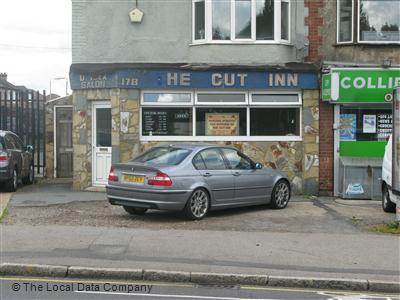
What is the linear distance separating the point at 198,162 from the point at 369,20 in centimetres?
786

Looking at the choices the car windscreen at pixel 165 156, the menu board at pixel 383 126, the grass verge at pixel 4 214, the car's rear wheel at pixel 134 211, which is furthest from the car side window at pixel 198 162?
the menu board at pixel 383 126

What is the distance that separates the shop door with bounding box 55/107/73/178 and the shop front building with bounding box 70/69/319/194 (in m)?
3.91

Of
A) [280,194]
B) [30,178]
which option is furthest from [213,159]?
[30,178]

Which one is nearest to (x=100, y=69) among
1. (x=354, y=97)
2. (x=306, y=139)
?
(x=306, y=139)

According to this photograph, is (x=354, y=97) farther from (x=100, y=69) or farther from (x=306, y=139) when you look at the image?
(x=100, y=69)

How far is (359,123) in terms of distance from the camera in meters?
16.2

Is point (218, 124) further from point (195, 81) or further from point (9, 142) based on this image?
point (9, 142)

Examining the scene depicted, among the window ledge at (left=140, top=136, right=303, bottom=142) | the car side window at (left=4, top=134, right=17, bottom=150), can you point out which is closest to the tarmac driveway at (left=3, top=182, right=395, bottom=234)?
the car side window at (left=4, top=134, right=17, bottom=150)

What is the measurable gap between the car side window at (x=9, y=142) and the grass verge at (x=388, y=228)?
9734 millimetres

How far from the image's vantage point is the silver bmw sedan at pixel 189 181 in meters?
10.7

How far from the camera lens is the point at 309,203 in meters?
14.6

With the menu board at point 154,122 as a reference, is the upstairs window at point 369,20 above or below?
above

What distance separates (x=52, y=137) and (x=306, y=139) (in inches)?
348

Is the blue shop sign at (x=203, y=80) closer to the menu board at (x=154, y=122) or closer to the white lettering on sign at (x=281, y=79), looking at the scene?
the white lettering on sign at (x=281, y=79)
